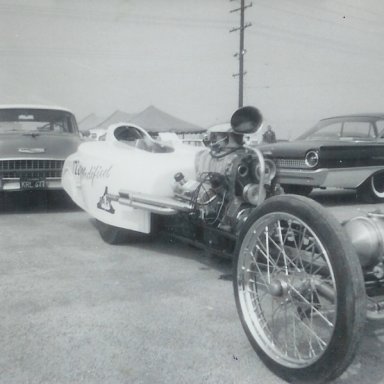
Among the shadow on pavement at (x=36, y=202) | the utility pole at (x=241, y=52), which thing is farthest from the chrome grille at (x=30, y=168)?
A: the utility pole at (x=241, y=52)

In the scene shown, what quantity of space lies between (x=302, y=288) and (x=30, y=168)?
5.43 meters

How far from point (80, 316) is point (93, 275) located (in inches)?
34.2

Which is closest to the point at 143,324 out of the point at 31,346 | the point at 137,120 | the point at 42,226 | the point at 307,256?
the point at 31,346

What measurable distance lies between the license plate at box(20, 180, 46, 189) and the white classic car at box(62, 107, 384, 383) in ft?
3.55

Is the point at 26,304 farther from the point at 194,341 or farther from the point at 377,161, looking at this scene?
the point at 377,161

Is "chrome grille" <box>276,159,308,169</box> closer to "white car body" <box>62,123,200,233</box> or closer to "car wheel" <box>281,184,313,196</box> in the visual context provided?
"car wheel" <box>281,184,313,196</box>

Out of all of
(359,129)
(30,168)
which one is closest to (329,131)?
(359,129)

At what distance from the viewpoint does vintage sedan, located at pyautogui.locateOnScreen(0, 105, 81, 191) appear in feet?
22.3

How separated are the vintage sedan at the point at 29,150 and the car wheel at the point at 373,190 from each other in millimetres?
4567

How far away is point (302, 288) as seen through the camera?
228 cm

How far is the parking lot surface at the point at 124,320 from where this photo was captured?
2268mm

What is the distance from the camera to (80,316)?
117 inches

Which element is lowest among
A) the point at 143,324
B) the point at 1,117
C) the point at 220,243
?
the point at 143,324

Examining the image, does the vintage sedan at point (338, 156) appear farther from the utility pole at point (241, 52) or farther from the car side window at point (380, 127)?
the utility pole at point (241, 52)
